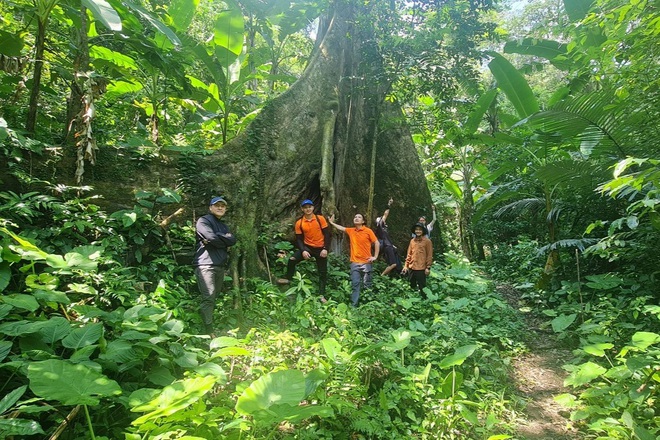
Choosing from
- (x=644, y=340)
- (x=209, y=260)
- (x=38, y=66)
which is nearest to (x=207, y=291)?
(x=209, y=260)

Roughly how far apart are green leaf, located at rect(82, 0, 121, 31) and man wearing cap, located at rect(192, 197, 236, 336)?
6.49 ft

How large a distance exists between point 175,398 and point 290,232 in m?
4.34

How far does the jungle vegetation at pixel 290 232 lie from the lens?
230 centimetres

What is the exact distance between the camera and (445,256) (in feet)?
27.6

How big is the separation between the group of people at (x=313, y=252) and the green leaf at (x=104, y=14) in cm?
188

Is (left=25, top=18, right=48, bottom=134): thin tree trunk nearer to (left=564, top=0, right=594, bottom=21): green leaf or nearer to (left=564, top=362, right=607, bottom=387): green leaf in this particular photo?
(left=564, top=362, right=607, bottom=387): green leaf

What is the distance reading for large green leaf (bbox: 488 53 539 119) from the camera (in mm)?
7652

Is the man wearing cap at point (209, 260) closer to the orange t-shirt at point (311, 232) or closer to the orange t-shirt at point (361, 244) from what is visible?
the orange t-shirt at point (311, 232)

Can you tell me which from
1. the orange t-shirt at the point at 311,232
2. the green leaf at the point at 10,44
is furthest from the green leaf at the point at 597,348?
the green leaf at the point at 10,44

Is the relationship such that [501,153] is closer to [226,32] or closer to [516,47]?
[516,47]

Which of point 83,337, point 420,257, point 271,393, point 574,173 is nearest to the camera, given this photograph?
point 271,393

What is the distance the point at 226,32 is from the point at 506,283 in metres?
7.68

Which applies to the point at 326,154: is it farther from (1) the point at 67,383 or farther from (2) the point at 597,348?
(1) the point at 67,383

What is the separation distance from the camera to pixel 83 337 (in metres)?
2.21
